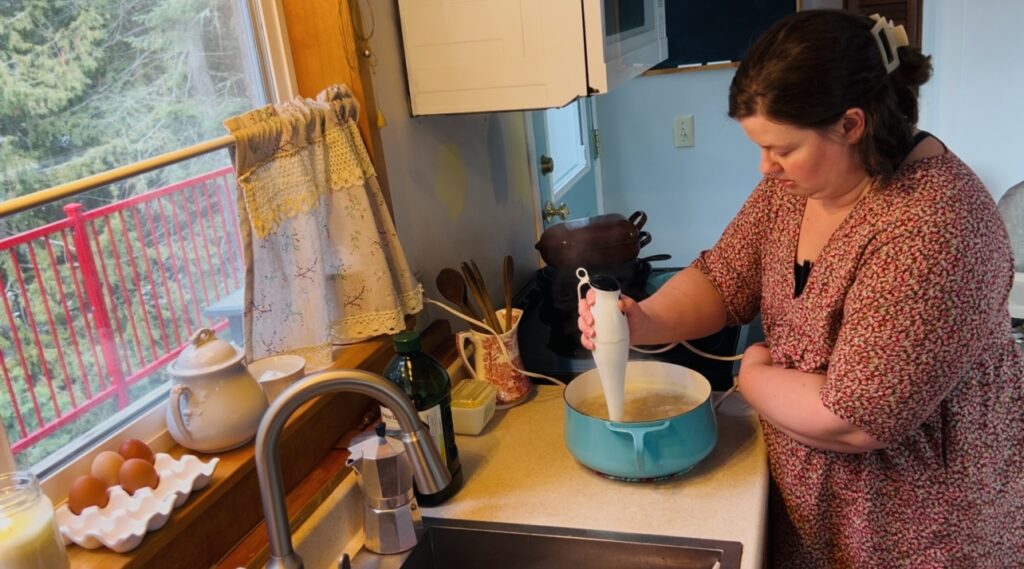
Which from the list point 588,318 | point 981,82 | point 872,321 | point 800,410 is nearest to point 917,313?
point 872,321

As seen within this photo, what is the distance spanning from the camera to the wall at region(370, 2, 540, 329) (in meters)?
1.56

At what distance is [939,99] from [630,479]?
7.13 ft

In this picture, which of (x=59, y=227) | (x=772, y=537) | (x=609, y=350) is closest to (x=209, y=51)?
(x=59, y=227)

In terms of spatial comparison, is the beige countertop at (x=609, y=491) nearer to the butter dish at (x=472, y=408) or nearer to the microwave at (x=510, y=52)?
the butter dish at (x=472, y=408)

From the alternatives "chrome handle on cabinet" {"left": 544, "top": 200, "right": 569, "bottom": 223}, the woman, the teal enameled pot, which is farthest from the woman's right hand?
"chrome handle on cabinet" {"left": 544, "top": 200, "right": 569, "bottom": 223}

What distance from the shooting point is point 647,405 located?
144 cm

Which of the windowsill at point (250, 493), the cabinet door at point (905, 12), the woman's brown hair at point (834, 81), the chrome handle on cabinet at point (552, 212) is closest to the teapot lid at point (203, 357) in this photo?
the windowsill at point (250, 493)

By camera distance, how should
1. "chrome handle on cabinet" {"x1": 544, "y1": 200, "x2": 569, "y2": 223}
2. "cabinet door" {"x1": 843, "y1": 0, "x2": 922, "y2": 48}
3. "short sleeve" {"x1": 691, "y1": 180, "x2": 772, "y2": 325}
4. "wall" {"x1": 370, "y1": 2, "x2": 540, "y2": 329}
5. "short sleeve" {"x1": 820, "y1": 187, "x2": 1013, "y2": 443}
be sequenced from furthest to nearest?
1. "cabinet door" {"x1": 843, "y1": 0, "x2": 922, "y2": 48}
2. "chrome handle on cabinet" {"x1": 544, "y1": 200, "x2": 569, "y2": 223}
3. "wall" {"x1": 370, "y1": 2, "x2": 540, "y2": 329}
4. "short sleeve" {"x1": 691, "y1": 180, "x2": 772, "y2": 325}
5. "short sleeve" {"x1": 820, "y1": 187, "x2": 1013, "y2": 443}

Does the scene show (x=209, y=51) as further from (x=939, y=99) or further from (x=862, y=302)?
(x=939, y=99)

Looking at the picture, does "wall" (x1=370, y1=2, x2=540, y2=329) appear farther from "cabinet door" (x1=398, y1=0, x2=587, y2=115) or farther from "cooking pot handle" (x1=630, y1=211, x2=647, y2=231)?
"cooking pot handle" (x1=630, y1=211, x2=647, y2=231)

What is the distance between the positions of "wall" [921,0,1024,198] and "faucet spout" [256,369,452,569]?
2417 mm

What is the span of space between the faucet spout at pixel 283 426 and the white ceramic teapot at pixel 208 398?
0.18 m

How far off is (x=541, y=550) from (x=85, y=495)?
23.2 inches

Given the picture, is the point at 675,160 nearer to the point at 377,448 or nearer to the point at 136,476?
the point at 377,448
